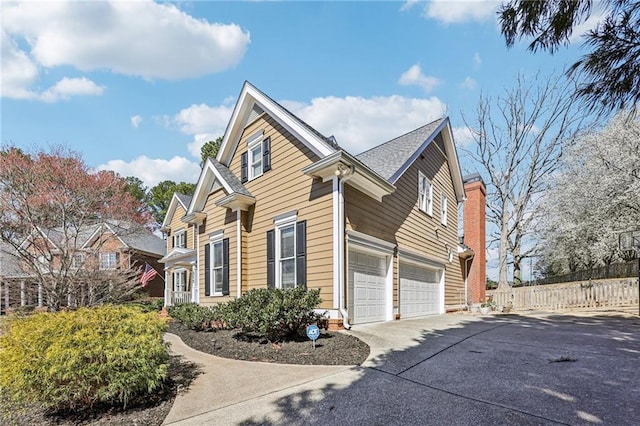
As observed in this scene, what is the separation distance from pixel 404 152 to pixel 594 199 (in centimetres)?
1560

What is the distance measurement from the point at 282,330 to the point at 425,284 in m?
7.86

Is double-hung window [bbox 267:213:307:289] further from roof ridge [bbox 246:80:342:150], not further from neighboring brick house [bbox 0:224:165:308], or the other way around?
neighboring brick house [bbox 0:224:165:308]

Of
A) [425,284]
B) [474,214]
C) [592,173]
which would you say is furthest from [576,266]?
[425,284]

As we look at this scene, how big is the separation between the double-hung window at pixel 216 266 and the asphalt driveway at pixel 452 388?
19.7 feet

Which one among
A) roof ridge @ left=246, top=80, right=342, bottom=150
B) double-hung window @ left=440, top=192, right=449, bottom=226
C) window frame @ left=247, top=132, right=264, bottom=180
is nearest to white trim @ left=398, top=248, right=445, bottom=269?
double-hung window @ left=440, top=192, right=449, bottom=226

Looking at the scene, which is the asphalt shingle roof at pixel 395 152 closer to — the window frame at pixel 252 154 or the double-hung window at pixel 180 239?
the window frame at pixel 252 154

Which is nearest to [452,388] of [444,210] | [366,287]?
[366,287]

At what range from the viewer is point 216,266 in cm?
1318

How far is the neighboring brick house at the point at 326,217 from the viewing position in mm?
8984

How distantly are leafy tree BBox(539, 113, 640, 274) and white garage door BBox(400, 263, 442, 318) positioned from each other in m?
12.0

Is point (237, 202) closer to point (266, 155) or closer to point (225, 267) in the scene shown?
point (266, 155)

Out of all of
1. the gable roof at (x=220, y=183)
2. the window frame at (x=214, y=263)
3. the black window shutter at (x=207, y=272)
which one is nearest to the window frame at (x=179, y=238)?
the gable roof at (x=220, y=183)

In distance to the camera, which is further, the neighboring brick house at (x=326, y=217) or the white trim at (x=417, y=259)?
the white trim at (x=417, y=259)

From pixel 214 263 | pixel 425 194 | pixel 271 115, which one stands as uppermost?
pixel 271 115
